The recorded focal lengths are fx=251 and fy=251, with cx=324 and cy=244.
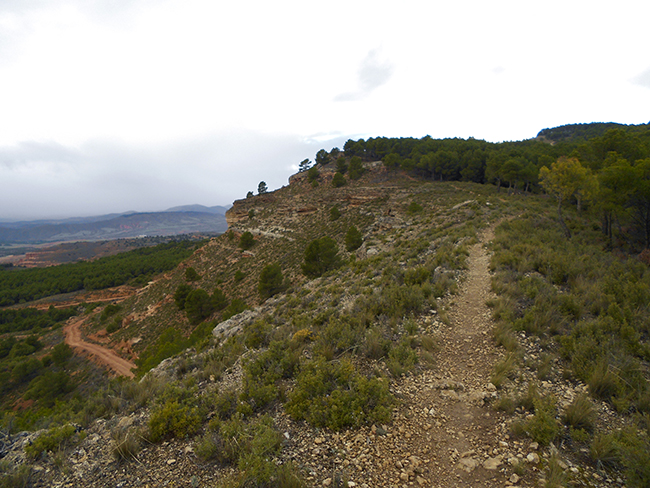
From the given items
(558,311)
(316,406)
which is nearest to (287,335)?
(316,406)

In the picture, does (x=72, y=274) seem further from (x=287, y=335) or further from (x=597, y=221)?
(x=597, y=221)

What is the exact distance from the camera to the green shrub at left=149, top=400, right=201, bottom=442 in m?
4.80

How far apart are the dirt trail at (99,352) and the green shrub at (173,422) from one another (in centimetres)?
2425

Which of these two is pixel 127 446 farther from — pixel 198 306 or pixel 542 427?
pixel 198 306

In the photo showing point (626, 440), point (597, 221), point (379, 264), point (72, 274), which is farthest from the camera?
point (72, 274)

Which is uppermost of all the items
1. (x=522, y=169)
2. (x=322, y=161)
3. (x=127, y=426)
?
(x=322, y=161)

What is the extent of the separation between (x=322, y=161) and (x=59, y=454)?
2983 inches

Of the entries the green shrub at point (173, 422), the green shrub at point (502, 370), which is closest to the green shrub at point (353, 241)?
the green shrub at point (502, 370)

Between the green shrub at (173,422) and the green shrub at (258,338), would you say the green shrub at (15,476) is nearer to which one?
the green shrub at (173,422)

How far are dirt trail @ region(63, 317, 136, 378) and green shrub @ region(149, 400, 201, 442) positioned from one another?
2425 centimetres

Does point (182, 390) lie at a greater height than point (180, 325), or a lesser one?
greater

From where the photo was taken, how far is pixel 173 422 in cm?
494

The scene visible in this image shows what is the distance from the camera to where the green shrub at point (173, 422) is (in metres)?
4.80

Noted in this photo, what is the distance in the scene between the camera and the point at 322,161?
74625 millimetres
